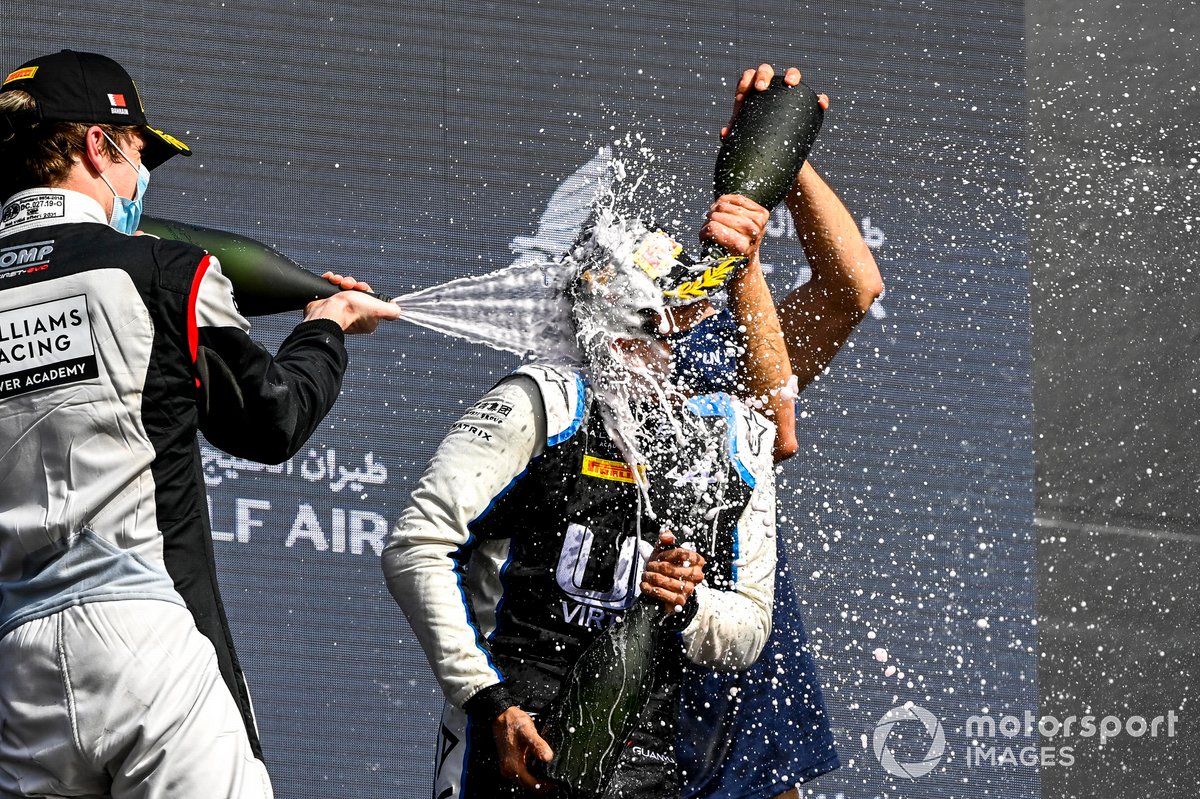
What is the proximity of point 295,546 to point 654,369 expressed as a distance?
1183 millimetres

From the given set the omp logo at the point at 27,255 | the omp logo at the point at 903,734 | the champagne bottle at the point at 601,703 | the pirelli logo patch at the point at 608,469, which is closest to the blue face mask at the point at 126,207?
the omp logo at the point at 27,255

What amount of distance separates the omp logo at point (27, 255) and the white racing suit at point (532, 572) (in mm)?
691

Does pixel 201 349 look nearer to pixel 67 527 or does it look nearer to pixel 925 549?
pixel 67 527

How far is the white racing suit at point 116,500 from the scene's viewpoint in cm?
194

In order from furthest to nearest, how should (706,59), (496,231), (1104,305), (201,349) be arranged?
(1104,305)
(706,59)
(496,231)
(201,349)

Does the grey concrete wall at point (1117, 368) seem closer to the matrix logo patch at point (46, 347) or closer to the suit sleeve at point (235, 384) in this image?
the suit sleeve at point (235, 384)

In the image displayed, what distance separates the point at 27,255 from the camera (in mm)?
2080

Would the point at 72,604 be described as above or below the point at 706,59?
below

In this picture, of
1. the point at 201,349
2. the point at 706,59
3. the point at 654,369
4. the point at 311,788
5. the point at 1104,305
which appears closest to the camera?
the point at 201,349

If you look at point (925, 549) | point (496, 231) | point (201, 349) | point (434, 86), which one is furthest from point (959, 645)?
point (201, 349)

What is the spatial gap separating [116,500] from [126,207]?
42cm

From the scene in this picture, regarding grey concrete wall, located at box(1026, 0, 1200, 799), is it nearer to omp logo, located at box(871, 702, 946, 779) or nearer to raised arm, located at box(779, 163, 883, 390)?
omp logo, located at box(871, 702, 946, 779)

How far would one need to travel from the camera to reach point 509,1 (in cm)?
396

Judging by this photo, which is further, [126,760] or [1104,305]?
[1104,305]
